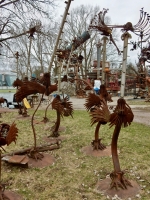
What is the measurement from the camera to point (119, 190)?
3330 millimetres

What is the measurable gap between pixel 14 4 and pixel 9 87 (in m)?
5.78

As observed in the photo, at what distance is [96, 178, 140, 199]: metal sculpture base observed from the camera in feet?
10.7

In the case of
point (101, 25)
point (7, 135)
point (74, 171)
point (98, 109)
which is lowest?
point (74, 171)

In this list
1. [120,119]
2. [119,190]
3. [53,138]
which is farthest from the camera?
[53,138]

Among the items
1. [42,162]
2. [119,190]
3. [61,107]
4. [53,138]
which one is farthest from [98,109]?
[53,138]

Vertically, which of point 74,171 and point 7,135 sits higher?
point 7,135

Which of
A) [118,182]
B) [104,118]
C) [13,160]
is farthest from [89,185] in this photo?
[13,160]

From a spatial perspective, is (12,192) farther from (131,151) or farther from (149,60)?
(149,60)

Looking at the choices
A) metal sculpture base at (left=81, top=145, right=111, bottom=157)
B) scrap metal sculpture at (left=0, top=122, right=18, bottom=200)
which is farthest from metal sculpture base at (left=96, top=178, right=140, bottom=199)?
scrap metal sculpture at (left=0, top=122, right=18, bottom=200)

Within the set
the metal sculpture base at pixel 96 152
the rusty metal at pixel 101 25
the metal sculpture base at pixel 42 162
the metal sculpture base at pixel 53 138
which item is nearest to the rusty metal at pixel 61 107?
the metal sculpture base at pixel 53 138

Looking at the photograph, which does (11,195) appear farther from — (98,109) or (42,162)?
(98,109)

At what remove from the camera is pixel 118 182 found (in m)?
3.38

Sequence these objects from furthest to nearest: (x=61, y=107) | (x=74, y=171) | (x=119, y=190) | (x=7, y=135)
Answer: (x=61, y=107) < (x=74, y=171) < (x=119, y=190) < (x=7, y=135)

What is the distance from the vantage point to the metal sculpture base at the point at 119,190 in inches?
128
